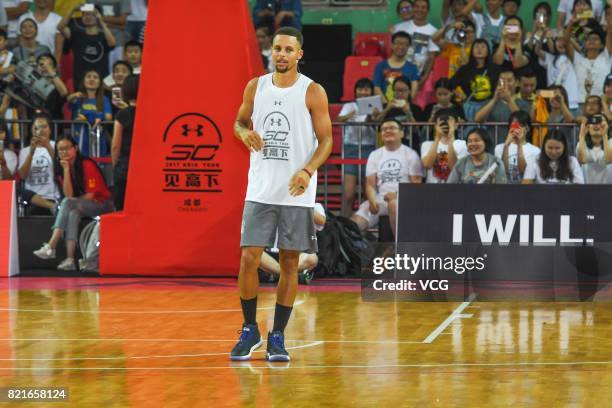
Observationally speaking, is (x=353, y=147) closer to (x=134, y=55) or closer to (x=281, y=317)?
(x=134, y=55)

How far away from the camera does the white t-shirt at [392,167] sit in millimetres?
13977

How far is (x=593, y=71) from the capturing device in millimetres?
15570

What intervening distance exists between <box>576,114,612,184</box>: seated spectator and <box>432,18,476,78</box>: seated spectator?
2.65 m

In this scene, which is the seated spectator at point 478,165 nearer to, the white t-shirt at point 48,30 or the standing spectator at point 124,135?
the standing spectator at point 124,135

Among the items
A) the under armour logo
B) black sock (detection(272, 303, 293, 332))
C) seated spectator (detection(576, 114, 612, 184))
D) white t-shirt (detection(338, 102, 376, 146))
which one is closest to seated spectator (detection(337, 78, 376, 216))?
white t-shirt (detection(338, 102, 376, 146))

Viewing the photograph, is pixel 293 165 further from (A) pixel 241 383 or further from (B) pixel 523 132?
(B) pixel 523 132

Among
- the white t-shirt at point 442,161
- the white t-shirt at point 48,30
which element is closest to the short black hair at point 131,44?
the white t-shirt at point 48,30

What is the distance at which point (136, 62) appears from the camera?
16.1m

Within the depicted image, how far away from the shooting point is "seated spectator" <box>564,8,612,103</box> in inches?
612

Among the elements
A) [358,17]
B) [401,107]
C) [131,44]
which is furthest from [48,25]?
[401,107]

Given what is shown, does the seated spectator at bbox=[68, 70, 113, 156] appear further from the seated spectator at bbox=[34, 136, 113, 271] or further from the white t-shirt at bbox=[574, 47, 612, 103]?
the white t-shirt at bbox=[574, 47, 612, 103]

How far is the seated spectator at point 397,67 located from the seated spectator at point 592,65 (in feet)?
7.18

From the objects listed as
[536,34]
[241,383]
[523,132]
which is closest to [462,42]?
[536,34]

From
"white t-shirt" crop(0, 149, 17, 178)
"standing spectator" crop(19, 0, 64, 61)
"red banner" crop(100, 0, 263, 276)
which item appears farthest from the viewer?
"standing spectator" crop(19, 0, 64, 61)
